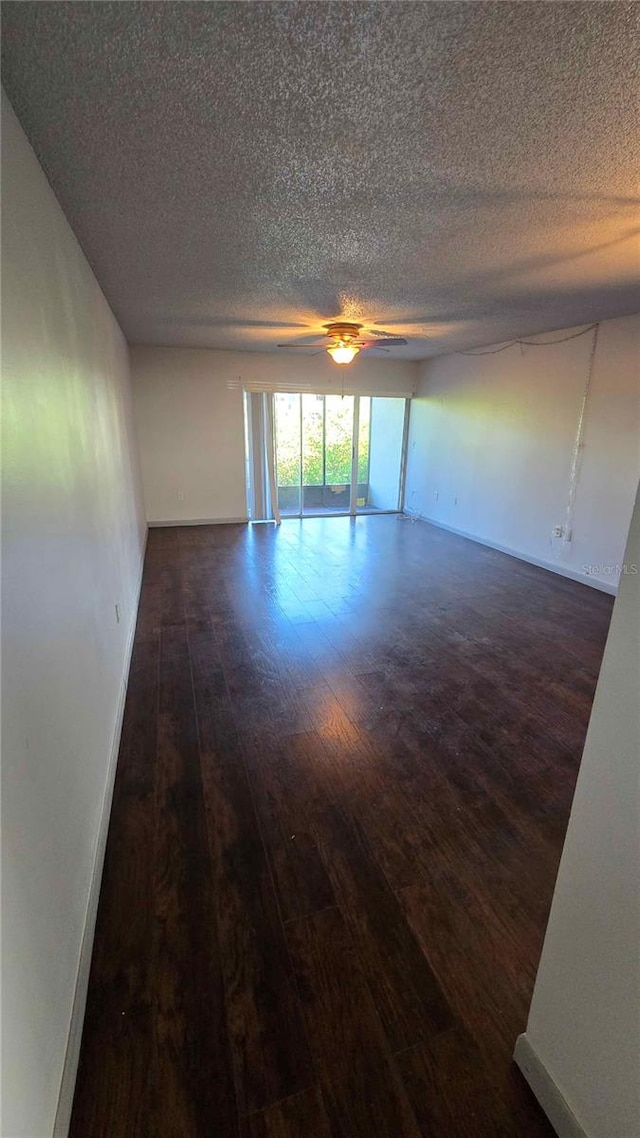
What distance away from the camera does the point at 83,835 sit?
1.41 m

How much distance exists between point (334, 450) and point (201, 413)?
223 cm

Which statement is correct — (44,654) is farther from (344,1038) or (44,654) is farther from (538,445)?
(538,445)

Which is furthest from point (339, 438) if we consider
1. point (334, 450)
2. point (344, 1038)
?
point (344, 1038)

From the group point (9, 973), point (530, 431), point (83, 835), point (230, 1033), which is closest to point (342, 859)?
point (230, 1033)

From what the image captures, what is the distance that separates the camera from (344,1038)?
1137 millimetres

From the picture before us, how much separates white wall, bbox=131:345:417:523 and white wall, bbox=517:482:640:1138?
601 centimetres

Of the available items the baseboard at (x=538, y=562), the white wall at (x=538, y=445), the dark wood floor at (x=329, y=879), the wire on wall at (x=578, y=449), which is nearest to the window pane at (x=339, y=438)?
the white wall at (x=538, y=445)

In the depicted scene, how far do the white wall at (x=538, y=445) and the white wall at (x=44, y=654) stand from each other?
4.23 m

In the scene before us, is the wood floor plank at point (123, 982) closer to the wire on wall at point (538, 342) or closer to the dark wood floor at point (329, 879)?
the dark wood floor at point (329, 879)

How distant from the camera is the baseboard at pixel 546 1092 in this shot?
3.11 feet

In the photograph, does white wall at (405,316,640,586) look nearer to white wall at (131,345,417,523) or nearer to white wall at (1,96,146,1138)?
white wall at (131,345,417,523)

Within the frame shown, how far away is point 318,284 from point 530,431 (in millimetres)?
3083

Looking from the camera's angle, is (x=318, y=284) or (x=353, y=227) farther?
(x=318, y=284)

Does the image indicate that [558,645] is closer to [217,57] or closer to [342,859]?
[342,859]
